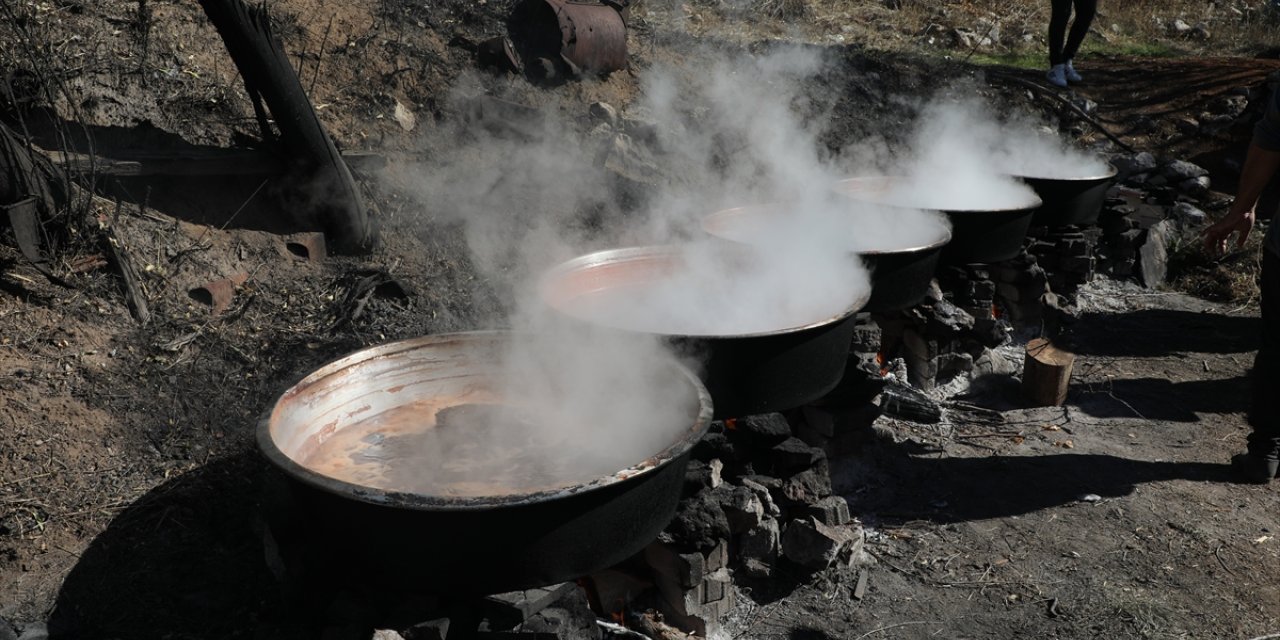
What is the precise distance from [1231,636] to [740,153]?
198 inches

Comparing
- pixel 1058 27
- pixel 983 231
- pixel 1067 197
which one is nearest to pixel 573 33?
pixel 983 231

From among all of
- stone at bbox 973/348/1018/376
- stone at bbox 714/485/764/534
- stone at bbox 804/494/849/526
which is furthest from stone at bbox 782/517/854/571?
stone at bbox 973/348/1018/376

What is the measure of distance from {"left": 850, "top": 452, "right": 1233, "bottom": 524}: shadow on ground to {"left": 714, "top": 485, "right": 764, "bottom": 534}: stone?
105 cm

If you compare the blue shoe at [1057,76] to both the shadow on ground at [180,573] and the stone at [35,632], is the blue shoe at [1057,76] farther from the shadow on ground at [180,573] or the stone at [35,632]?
the stone at [35,632]

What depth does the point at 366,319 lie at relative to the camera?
465cm

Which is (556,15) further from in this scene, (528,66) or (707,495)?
(707,495)

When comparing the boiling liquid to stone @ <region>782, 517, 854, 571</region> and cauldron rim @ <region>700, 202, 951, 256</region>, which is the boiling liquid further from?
cauldron rim @ <region>700, 202, 951, 256</region>

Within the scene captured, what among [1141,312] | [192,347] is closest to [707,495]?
[192,347]

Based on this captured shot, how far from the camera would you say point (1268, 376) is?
4547mm

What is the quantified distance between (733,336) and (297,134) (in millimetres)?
2979

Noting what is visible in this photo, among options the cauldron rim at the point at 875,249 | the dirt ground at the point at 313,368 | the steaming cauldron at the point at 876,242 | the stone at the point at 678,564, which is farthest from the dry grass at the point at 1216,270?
the stone at the point at 678,564

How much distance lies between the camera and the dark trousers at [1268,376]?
4422 mm

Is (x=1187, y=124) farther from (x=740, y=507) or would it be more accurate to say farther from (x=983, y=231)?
(x=740, y=507)

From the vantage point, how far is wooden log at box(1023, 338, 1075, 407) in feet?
18.6
